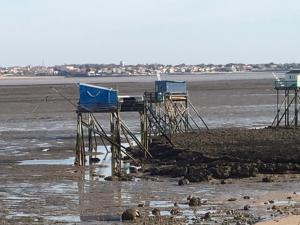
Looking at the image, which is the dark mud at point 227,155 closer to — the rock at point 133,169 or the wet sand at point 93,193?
the rock at point 133,169

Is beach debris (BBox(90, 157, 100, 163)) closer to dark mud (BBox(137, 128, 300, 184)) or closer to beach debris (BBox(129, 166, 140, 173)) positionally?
dark mud (BBox(137, 128, 300, 184))

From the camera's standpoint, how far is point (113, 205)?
26016 mm

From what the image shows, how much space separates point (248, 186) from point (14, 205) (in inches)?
333

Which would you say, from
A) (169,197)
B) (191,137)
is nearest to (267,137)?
(191,137)

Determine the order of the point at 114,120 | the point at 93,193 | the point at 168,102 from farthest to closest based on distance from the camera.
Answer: the point at 168,102, the point at 114,120, the point at 93,193

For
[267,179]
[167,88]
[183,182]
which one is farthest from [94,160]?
[267,179]

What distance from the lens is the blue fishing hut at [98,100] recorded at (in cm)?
Result: 3881

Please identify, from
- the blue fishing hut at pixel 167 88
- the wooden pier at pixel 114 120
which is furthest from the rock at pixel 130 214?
the blue fishing hut at pixel 167 88

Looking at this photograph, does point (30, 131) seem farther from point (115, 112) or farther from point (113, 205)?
point (113, 205)

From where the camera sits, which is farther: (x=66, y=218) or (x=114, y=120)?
(x=114, y=120)

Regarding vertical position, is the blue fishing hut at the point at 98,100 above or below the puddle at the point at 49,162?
above

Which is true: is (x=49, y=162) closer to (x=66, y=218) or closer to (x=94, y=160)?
(x=94, y=160)

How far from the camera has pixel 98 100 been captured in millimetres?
38938

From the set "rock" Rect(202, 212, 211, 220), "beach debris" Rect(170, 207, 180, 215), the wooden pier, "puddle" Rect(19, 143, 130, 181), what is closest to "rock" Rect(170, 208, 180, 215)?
"beach debris" Rect(170, 207, 180, 215)
